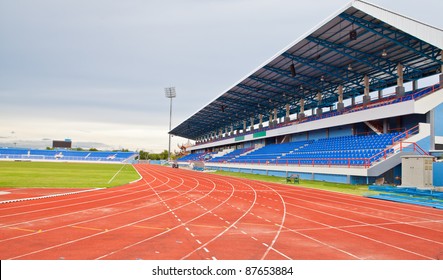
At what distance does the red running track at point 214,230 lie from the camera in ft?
23.7

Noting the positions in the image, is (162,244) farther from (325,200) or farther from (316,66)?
(316,66)

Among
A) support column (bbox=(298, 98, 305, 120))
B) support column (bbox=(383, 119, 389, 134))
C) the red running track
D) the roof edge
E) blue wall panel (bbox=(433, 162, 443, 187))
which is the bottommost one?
the red running track

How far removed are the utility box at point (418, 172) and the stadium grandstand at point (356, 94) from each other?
6.59ft

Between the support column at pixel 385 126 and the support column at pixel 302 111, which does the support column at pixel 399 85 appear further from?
the support column at pixel 302 111

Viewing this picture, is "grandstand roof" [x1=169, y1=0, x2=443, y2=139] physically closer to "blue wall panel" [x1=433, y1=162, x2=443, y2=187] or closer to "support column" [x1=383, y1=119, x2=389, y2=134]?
"support column" [x1=383, y1=119, x2=389, y2=134]

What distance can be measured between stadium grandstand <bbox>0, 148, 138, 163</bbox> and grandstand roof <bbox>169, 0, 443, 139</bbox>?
179ft

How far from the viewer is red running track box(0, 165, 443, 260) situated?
722 centimetres

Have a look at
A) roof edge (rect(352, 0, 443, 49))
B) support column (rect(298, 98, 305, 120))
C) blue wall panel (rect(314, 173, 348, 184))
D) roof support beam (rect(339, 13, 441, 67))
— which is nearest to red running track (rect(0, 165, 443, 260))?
blue wall panel (rect(314, 173, 348, 184))

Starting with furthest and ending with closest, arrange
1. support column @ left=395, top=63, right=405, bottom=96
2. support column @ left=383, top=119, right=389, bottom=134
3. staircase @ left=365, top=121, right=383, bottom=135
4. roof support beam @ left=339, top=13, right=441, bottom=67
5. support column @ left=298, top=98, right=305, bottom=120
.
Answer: support column @ left=298, top=98, right=305, bottom=120 < staircase @ left=365, top=121, right=383, bottom=135 < support column @ left=395, top=63, right=405, bottom=96 < support column @ left=383, top=119, right=389, bottom=134 < roof support beam @ left=339, top=13, right=441, bottom=67

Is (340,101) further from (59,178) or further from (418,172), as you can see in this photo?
(59,178)
